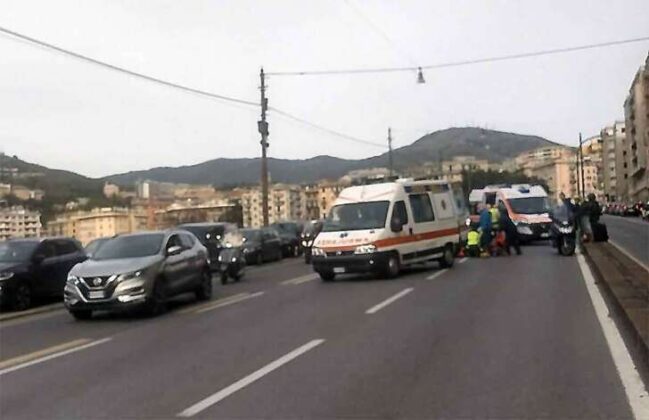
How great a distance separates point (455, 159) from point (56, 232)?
79162 mm

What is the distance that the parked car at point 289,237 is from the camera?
136 feet

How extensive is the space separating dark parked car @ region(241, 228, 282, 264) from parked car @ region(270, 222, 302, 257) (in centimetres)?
169

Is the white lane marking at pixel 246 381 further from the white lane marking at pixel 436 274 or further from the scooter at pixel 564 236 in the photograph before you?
the scooter at pixel 564 236

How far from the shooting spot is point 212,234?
94.3ft

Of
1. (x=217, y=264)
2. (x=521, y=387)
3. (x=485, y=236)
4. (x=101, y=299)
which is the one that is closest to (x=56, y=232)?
(x=217, y=264)

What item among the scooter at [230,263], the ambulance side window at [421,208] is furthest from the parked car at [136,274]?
the ambulance side window at [421,208]

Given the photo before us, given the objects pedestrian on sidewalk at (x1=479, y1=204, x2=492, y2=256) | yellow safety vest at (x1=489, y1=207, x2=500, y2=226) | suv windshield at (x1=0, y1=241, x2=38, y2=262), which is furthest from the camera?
pedestrian on sidewalk at (x1=479, y1=204, x2=492, y2=256)

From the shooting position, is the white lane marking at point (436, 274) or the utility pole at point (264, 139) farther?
the utility pole at point (264, 139)

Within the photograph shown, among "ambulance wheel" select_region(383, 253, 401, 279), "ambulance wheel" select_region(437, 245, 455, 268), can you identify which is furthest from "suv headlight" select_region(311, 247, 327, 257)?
"ambulance wheel" select_region(437, 245, 455, 268)

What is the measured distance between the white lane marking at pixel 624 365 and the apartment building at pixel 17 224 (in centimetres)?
1492

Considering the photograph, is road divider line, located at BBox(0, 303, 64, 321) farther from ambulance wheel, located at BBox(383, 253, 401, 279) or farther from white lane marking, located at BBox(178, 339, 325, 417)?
white lane marking, located at BBox(178, 339, 325, 417)

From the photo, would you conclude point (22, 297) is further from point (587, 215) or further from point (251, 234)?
point (587, 215)

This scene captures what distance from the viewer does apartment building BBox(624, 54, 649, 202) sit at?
123 m

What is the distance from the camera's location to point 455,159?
10125cm
